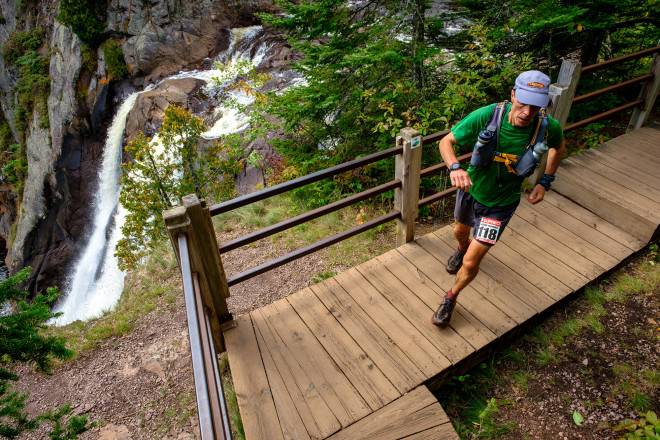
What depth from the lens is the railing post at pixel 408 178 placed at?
12.4ft

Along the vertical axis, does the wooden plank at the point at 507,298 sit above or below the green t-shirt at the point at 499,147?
below

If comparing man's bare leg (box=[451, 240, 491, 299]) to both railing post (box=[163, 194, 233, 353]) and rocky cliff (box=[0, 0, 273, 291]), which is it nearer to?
railing post (box=[163, 194, 233, 353])

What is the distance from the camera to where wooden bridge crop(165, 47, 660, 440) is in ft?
9.12

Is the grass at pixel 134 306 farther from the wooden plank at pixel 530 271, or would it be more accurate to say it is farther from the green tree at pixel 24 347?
the wooden plank at pixel 530 271

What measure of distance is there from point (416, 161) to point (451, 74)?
125 inches

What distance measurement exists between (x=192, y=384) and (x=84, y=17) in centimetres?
2385

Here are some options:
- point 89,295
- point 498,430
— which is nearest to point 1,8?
point 89,295

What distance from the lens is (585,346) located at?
11.3 ft

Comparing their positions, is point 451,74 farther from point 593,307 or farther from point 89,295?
point 89,295

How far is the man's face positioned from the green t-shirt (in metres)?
0.07

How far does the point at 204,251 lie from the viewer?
319cm

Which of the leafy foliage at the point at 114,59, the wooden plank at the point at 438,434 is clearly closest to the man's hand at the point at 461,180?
the wooden plank at the point at 438,434

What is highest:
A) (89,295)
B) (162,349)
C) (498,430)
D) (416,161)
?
(416,161)

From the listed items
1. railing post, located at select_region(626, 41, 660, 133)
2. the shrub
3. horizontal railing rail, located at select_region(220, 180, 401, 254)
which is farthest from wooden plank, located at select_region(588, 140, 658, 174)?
the shrub
